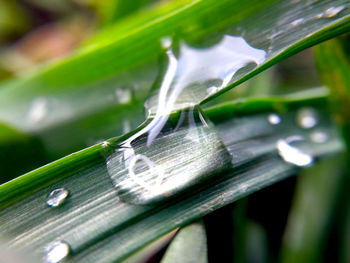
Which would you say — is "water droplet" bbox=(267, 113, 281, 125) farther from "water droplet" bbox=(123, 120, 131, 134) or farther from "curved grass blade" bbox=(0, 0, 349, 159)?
"water droplet" bbox=(123, 120, 131, 134)

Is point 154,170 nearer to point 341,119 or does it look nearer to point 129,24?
point 341,119

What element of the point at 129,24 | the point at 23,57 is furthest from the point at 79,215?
the point at 23,57

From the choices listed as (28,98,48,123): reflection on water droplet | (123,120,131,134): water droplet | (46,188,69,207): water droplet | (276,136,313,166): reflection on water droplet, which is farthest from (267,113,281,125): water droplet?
(28,98,48,123): reflection on water droplet

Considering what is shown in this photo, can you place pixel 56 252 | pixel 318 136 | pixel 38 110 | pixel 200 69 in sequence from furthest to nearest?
1. pixel 38 110
2. pixel 318 136
3. pixel 200 69
4. pixel 56 252

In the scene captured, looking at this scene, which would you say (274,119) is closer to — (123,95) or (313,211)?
(313,211)

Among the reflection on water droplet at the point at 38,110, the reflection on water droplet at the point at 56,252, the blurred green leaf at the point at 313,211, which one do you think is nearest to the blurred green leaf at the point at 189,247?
the reflection on water droplet at the point at 56,252

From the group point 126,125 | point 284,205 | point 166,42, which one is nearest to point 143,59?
point 166,42
